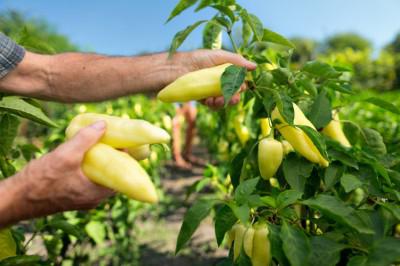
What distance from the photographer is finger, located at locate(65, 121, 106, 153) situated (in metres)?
0.96

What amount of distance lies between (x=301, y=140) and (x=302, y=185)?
4.7 inches

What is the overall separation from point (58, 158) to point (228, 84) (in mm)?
452

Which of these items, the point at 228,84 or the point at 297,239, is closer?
the point at 297,239

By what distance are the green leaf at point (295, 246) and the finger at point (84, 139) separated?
47cm

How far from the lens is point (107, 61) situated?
158 cm

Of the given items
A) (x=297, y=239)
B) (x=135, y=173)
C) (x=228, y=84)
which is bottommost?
(x=297, y=239)

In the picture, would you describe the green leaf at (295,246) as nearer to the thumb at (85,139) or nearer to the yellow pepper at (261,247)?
the yellow pepper at (261,247)

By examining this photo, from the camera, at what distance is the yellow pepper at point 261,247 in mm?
1030

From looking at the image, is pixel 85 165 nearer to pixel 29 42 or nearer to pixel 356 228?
pixel 356 228

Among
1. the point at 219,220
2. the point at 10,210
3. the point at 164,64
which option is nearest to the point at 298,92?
the point at 164,64

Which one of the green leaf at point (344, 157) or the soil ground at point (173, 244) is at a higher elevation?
the green leaf at point (344, 157)

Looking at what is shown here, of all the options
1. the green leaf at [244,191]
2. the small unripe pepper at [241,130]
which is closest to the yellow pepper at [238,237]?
the green leaf at [244,191]

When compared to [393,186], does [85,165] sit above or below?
above

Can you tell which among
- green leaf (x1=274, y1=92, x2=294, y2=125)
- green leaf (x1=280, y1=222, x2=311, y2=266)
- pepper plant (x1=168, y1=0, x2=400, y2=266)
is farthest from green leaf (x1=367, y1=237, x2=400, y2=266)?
green leaf (x1=274, y1=92, x2=294, y2=125)
